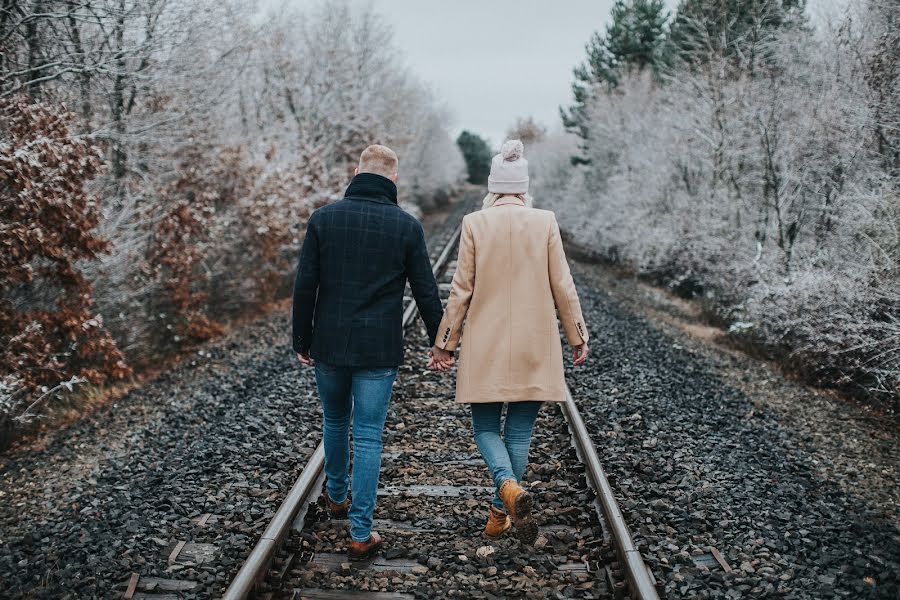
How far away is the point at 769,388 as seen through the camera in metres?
8.22

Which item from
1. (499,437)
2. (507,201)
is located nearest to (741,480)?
(499,437)

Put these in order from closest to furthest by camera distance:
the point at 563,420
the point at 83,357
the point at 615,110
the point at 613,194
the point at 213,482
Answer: the point at 213,482, the point at 563,420, the point at 83,357, the point at 613,194, the point at 615,110

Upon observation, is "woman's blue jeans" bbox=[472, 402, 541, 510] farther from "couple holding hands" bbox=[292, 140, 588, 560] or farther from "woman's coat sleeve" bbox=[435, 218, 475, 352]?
"woman's coat sleeve" bbox=[435, 218, 475, 352]

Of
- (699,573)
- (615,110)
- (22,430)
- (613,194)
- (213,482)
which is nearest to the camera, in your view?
(699,573)

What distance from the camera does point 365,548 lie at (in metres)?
3.82

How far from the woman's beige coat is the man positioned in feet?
0.73

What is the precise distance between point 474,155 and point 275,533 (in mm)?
83324

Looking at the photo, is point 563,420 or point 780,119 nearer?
point 563,420

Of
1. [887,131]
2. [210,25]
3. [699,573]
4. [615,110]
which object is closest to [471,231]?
[699,573]

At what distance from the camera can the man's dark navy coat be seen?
362 cm

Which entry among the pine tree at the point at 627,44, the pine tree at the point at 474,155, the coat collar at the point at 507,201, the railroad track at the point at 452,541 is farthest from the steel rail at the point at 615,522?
the pine tree at the point at 474,155

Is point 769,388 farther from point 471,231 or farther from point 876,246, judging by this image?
point 471,231

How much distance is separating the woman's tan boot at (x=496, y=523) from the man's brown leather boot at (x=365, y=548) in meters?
0.66

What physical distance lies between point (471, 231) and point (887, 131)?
342 inches
